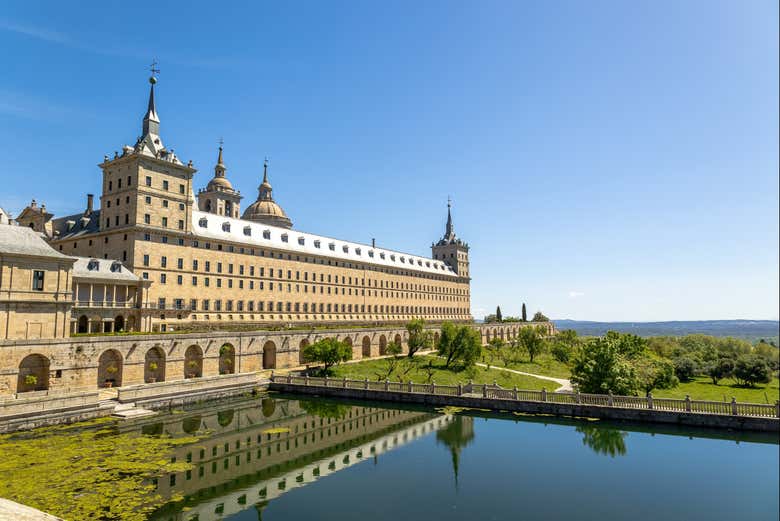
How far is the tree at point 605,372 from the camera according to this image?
1503 inches

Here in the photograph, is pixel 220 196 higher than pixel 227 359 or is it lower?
higher

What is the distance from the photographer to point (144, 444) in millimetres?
29812

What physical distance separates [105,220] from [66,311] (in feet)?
74.6

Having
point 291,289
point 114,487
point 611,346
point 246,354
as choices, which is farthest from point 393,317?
point 114,487

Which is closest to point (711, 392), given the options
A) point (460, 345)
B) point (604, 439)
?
point (604, 439)

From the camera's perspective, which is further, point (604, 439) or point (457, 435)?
point (457, 435)

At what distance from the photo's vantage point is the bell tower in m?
139

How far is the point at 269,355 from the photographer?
195ft

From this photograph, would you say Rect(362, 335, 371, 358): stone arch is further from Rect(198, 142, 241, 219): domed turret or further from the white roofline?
Rect(198, 142, 241, 219): domed turret

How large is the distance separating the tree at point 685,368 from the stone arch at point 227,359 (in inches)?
1742

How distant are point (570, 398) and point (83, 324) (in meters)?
46.4

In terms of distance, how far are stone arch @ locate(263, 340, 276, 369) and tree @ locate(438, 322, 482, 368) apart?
22903 millimetres

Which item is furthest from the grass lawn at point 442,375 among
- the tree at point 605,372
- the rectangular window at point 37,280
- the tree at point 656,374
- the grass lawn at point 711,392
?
the rectangular window at point 37,280

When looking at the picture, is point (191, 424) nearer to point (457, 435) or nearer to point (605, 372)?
point (457, 435)
